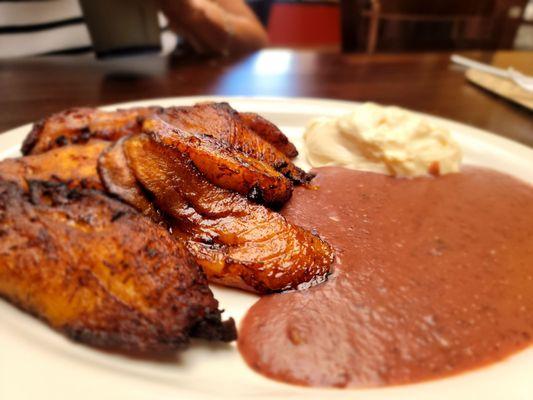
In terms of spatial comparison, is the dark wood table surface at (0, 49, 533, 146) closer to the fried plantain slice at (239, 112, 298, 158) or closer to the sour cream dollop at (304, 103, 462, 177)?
the sour cream dollop at (304, 103, 462, 177)

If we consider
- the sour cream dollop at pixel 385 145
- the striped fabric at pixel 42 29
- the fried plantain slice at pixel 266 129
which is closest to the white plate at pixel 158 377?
the fried plantain slice at pixel 266 129

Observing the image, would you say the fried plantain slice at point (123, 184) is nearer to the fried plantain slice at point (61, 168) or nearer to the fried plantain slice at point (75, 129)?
the fried plantain slice at point (61, 168)

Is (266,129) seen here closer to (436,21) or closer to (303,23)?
(436,21)

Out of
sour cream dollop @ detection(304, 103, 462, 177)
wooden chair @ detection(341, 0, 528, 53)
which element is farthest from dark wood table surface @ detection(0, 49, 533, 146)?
sour cream dollop @ detection(304, 103, 462, 177)

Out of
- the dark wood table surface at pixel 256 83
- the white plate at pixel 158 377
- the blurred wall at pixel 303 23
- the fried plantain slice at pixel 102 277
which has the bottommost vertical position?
the blurred wall at pixel 303 23

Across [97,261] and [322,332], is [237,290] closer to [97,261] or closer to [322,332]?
[322,332]

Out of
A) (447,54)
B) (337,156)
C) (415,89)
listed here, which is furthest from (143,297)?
(447,54)

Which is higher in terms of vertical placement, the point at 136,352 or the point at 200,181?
the point at 200,181
